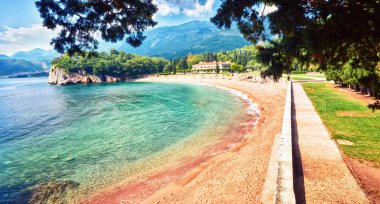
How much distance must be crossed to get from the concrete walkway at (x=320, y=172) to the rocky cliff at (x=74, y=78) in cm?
14896

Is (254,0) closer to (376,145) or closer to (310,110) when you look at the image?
(376,145)

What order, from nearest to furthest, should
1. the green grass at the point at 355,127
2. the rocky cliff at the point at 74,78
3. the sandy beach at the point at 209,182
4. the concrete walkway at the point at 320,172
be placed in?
the concrete walkway at the point at 320,172
the sandy beach at the point at 209,182
the green grass at the point at 355,127
the rocky cliff at the point at 74,78

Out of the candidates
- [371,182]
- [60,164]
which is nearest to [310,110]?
[371,182]

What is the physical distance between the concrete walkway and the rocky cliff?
5865 inches

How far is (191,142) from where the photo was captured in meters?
16.6

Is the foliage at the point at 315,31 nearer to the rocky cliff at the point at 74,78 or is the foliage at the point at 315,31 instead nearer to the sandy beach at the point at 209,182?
the sandy beach at the point at 209,182

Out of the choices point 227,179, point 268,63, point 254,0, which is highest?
point 254,0

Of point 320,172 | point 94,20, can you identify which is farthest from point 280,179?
point 94,20

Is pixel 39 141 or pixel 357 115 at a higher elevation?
pixel 357 115

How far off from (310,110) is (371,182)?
12.0 metres

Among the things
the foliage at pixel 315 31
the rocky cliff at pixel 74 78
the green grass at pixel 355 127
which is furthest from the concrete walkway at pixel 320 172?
the rocky cliff at pixel 74 78

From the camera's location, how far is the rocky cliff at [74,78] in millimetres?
141413

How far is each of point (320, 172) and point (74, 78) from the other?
156 meters

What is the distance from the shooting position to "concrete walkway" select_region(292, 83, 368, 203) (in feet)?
21.2
